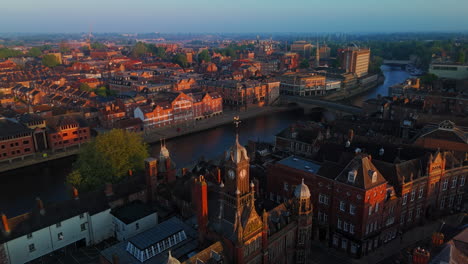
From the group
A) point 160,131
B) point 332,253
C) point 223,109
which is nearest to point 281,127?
point 223,109

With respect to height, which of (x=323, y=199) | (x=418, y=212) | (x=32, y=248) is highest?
(x=323, y=199)

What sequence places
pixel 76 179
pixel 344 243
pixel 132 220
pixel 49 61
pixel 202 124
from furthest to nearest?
pixel 49 61
pixel 202 124
pixel 76 179
pixel 344 243
pixel 132 220

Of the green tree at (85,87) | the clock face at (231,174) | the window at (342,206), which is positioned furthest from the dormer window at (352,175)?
the green tree at (85,87)

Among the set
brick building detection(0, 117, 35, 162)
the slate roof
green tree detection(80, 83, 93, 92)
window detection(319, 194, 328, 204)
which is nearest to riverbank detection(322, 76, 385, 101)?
green tree detection(80, 83, 93, 92)

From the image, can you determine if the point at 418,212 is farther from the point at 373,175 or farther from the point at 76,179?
the point at 76,179

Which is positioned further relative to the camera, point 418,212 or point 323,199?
point 418,212

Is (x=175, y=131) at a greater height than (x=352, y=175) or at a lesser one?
lesser

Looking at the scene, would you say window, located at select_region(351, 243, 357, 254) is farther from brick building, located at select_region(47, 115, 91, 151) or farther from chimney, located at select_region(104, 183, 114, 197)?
brick building, located at select_region(47, 115, 91, 151)

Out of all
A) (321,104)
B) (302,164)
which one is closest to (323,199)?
(302,164)
